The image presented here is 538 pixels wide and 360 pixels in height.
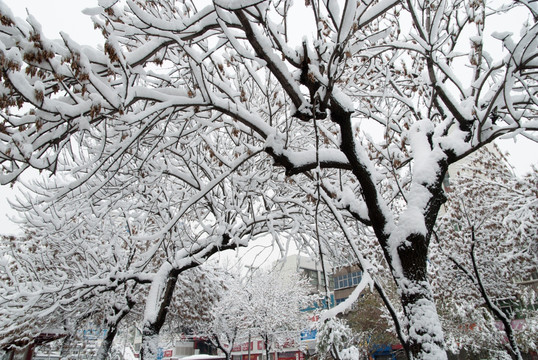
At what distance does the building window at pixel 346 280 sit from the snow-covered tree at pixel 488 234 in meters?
22.6

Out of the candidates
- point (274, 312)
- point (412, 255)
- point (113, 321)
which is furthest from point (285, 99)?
point (274, 312)

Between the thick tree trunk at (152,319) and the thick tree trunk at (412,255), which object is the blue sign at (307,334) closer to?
the thick tree trunk at (152,319)

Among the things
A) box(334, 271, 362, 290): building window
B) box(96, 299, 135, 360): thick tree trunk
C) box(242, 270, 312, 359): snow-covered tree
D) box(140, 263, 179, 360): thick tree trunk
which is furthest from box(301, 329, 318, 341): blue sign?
box(140, 263, 179, 360): thick tree trunk

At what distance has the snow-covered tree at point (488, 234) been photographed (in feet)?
29.8

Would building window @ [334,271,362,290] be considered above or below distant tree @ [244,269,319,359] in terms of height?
above

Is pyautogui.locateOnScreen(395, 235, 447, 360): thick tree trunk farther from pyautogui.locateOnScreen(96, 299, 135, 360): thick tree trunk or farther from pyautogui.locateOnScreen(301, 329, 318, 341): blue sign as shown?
pyautogui.locateOnScreen(301, 329, 318, 341): blue sign

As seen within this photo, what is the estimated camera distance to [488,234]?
1059cm

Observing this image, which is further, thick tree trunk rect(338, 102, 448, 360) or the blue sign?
the blue sign

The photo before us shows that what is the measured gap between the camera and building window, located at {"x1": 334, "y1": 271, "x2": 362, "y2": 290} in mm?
34759

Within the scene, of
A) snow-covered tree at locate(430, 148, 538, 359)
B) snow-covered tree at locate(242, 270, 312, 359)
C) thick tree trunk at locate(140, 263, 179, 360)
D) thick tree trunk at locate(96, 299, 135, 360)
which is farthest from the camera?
snow-covered tree at locate(242, 270, 312, 359)

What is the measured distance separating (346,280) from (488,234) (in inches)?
1080

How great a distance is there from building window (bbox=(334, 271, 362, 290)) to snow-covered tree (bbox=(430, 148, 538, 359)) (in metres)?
22.6

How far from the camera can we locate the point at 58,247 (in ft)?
30.6

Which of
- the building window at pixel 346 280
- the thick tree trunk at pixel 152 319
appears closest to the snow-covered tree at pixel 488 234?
the thick tree trunk at pixel 152 319
